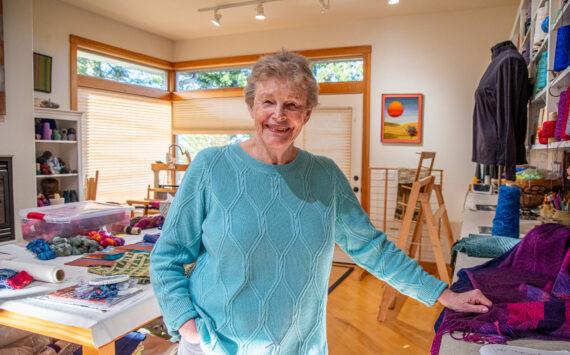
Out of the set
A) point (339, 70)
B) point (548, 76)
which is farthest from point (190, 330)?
point (339, 70)

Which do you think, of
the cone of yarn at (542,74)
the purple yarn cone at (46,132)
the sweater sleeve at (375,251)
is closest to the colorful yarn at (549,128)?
the cone of yarn at (542,74)

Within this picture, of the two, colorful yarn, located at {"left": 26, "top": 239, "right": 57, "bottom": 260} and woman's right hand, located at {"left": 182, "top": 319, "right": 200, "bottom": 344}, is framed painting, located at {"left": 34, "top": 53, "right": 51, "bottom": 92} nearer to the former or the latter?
colorful yarn, located at {"left": 26, "top": 239, "right": 57, "bottom": 260}

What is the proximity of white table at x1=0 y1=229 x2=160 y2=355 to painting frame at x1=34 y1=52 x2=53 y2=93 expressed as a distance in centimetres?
351

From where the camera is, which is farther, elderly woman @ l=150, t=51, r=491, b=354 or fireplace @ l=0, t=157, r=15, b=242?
fireplace @ l=0, t=157, r=15, b=242

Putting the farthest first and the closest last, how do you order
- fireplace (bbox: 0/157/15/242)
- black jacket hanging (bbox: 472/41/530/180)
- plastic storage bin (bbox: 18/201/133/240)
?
fireplace (bbox: 0/157/15/242) → black jacket hanging (bbox: 472/41/530/180) → plastic storage bin (bbox: 18/201/133/240)

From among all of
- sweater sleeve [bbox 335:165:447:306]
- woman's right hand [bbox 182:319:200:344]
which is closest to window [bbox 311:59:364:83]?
sweater sleeve [bbox 335:165:447:306]

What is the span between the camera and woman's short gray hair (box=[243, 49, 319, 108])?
1.09m

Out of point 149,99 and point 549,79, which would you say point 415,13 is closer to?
point 549,79

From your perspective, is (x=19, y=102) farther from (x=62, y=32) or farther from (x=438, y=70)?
(x=438, y=70)

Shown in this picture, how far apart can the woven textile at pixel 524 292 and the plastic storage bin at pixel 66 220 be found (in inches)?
75.0

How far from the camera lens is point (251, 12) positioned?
475cm

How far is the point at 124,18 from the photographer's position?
5086 millimetres

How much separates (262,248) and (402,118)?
417 centimetres

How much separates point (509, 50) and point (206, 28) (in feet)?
13.0
